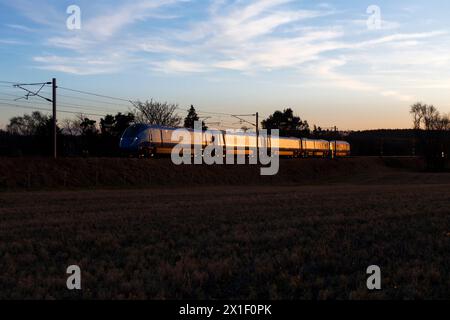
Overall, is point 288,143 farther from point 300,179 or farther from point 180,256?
point 180,256

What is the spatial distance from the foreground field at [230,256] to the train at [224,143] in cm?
3455

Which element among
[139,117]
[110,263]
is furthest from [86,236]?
[139,117]

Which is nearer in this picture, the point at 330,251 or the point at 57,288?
the point at 57,288

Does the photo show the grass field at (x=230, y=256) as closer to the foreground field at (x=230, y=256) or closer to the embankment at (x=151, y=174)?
the foreground field at (x=230, y=256)

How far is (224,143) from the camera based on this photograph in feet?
214

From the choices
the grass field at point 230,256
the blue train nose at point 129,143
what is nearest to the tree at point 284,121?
the blue train nose at point 129,143

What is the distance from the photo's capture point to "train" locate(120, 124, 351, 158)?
52.9m

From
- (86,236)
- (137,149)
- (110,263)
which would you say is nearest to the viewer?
(110,263)

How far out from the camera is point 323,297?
301 inches

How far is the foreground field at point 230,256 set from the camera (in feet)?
27.0

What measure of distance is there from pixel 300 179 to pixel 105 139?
31.6 metres

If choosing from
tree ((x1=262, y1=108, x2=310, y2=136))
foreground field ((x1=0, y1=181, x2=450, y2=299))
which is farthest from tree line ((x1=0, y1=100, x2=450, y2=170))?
foreground field ((x1=0, y1=181, x2=450, y2=299))

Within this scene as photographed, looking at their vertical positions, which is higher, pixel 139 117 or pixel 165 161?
pixel 139 117

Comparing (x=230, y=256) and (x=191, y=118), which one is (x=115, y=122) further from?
(x=230, y=256)
